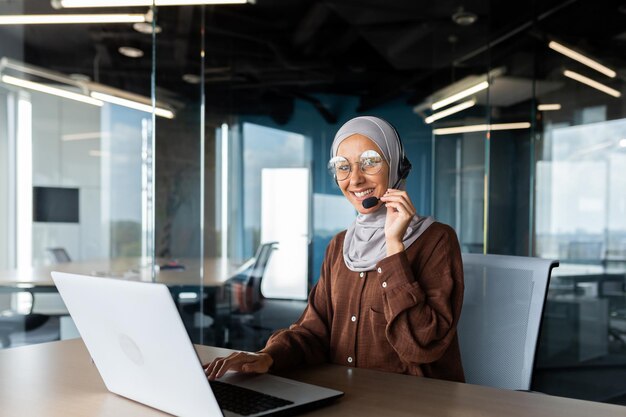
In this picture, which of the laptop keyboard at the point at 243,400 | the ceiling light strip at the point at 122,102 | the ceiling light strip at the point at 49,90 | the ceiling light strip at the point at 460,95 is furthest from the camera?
the ceiling light strip at the point at 122,102

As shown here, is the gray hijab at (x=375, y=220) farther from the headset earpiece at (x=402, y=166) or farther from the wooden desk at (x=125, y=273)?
the wooden desk at (x=125, y=273)

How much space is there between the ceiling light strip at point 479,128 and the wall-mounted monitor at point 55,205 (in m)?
2.91

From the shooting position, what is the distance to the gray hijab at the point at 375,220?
162 cm

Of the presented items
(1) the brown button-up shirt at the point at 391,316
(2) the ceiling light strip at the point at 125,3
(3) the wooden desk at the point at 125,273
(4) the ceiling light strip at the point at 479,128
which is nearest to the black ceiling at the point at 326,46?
(2) the ceiling light strip at the point at 125,3

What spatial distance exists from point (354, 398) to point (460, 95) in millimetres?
3726

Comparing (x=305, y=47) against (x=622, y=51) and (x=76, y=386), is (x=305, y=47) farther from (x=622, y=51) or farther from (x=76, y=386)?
(x=76, y=386)

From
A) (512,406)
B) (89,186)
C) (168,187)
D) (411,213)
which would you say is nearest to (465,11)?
(168,187)

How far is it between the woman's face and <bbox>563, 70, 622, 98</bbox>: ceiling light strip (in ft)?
9.71

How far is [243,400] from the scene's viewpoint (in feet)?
3.71

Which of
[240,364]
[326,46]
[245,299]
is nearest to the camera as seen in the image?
[240,364]

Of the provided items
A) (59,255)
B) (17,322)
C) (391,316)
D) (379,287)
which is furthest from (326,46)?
(391,316)

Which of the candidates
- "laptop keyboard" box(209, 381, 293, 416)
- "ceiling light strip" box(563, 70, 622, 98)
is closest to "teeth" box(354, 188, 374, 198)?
"laptop keyboard" box(209, 381, 293, 416)

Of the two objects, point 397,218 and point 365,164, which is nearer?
point 397,218

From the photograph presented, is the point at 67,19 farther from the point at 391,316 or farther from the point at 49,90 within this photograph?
the point at 391,316
